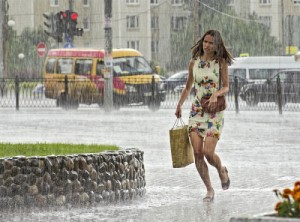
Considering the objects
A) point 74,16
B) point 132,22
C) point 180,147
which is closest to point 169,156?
point 180,147

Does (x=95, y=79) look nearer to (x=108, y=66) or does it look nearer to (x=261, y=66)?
(x=108, y=66)

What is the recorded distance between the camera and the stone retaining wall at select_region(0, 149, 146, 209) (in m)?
11.4

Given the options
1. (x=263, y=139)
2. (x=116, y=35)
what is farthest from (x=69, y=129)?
(x=116, y=35)

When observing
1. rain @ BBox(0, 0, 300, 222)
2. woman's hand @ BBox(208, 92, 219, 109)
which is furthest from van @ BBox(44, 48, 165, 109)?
woman's hand @ BBox(208, 92, 219, 109)

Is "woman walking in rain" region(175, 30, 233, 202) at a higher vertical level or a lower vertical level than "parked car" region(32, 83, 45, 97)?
higher

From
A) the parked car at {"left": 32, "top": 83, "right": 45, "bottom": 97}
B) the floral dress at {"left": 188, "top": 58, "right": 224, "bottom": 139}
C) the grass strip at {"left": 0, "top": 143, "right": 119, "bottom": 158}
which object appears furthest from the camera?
the parked car at {"left": 32, "top": 83, "right": 45, "bottom": 97}

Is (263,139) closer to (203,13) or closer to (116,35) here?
(203,13)

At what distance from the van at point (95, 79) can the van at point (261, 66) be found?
328 inches

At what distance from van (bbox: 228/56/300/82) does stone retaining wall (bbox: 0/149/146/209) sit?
38636mm

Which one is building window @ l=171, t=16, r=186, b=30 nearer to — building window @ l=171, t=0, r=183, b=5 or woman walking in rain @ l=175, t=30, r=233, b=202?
building window @ l=171, t=0, r=183, b=5

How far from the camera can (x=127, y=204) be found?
39.6 ft

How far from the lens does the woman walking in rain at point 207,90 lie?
11844 mm

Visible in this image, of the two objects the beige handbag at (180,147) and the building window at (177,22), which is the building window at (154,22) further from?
the beige handbag at (180,147)

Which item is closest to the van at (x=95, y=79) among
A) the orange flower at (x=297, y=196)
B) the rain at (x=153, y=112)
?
the rain at (x=153, y=112)
